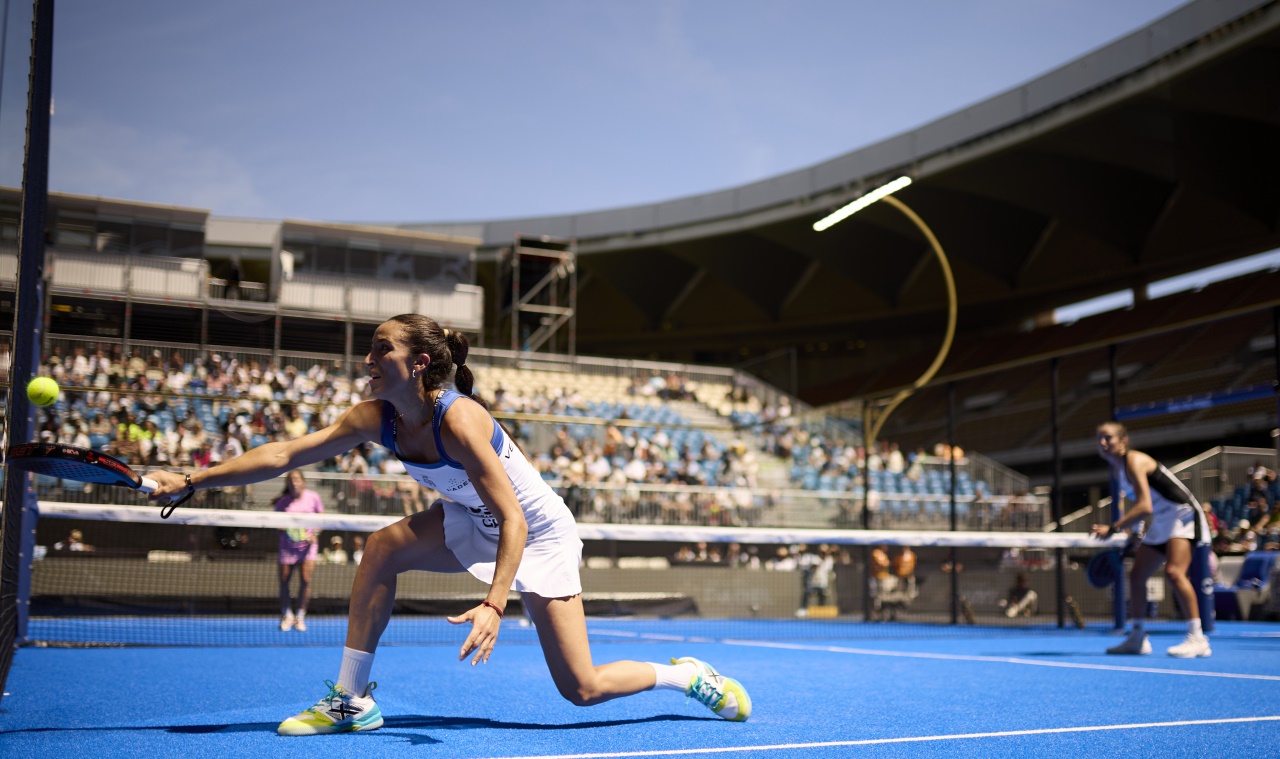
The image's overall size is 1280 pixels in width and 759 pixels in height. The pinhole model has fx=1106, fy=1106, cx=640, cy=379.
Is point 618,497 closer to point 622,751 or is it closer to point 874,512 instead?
point 874,512

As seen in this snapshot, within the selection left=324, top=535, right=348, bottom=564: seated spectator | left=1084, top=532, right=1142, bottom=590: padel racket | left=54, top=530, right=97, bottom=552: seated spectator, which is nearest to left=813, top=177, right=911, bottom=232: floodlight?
left=1084, top=532, right=1142, bottom=590: padel racket

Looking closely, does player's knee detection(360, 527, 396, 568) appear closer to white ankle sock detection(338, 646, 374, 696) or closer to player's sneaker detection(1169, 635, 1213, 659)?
white ankle sock detection(338, 646, 374, 696)

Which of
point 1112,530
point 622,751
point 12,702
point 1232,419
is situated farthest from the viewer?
point 1232,419

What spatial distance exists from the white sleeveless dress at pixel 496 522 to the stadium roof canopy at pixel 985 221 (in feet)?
Answer: 82.8

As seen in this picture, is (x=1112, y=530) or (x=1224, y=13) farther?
(x=1224, y=13)

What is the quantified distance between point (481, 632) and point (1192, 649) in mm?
7790

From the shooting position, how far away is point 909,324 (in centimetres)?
4825

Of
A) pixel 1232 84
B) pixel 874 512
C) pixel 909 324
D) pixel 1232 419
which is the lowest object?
pixel 874 512

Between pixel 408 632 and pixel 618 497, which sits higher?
pixel 618 497

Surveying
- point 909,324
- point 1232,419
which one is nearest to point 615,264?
point 909,324

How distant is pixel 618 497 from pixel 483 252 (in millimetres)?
26994

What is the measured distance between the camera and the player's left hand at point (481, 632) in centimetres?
349

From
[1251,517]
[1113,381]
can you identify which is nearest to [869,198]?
[1113,381]

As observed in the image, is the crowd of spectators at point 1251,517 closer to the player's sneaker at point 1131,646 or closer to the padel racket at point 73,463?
the player's sneaker at point 1131,646
